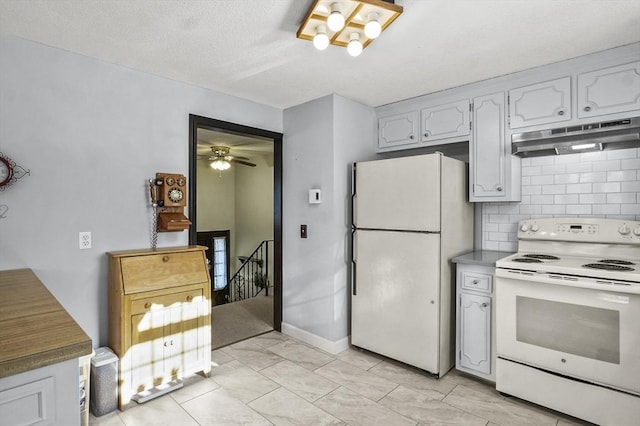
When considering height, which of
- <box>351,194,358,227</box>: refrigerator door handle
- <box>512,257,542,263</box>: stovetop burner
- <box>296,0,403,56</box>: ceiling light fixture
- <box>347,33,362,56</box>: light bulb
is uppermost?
<box>296,0,403,56</box>: ceiling light fixture

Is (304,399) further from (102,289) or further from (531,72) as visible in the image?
(531,72)

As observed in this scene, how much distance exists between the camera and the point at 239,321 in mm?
4078

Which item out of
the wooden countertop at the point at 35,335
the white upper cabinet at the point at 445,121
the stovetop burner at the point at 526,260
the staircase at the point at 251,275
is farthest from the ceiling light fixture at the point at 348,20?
the staircase at the point at 251,275

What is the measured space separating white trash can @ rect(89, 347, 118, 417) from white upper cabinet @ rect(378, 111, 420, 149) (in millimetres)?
2933

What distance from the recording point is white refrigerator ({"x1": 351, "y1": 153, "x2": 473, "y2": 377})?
273 cm

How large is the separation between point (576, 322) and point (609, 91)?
154cm

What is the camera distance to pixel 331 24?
1753 millimetres

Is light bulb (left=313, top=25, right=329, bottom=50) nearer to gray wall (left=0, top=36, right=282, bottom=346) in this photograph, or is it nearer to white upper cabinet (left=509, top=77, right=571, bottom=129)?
gray wall (left=0, top=36, right=282, bottom=346)

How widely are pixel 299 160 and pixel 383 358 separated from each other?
2042 mm

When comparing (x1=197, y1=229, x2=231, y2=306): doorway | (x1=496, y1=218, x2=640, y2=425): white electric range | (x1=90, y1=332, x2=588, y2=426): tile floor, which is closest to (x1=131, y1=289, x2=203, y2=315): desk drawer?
(x1=90, y1=332, x2=588, y2=426): tile floor

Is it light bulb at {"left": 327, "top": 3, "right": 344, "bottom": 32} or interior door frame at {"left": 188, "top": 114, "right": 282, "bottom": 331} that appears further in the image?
interior door frame at {"left": 188, "top": 114, "right": 282, "bottom": 331}

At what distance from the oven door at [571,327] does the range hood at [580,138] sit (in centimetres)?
94

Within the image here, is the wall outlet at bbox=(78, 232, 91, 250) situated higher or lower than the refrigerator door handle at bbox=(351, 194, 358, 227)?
lower

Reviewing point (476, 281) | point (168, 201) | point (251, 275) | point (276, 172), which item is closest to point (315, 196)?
point (276, 172)
